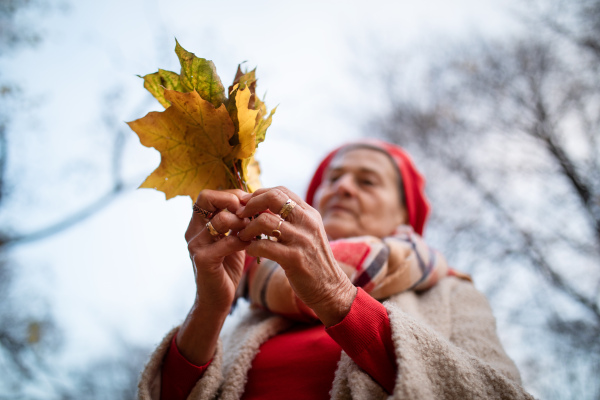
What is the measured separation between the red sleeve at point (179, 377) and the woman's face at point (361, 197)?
3.16 ft

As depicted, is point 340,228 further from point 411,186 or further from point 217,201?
point 217,201

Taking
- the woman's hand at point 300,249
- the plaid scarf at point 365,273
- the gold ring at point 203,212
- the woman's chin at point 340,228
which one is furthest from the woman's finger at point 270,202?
the woman's chin at point 340,228

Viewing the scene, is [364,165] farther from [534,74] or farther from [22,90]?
[534,74]

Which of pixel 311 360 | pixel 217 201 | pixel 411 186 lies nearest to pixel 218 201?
pixel 217 201

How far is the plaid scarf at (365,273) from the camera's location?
1.49 m

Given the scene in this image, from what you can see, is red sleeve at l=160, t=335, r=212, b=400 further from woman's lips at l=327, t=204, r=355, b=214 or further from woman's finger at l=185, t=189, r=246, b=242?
woman's lips at l=327, t=204, r=355, b=214

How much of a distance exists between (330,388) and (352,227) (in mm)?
918

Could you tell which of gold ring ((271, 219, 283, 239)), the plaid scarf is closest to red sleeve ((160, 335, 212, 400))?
the plaid scarf

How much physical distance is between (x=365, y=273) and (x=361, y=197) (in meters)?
0.68

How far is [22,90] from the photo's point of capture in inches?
102

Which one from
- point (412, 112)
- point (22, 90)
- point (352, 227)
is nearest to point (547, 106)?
point (412, 112)

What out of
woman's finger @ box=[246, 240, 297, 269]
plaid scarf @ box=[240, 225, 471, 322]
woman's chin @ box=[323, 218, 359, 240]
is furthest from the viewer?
woman's chin @ box=[323, 218, 359, 240]

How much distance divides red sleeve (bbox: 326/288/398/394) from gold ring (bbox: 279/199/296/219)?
1.07ft

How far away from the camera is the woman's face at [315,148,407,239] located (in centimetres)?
203
